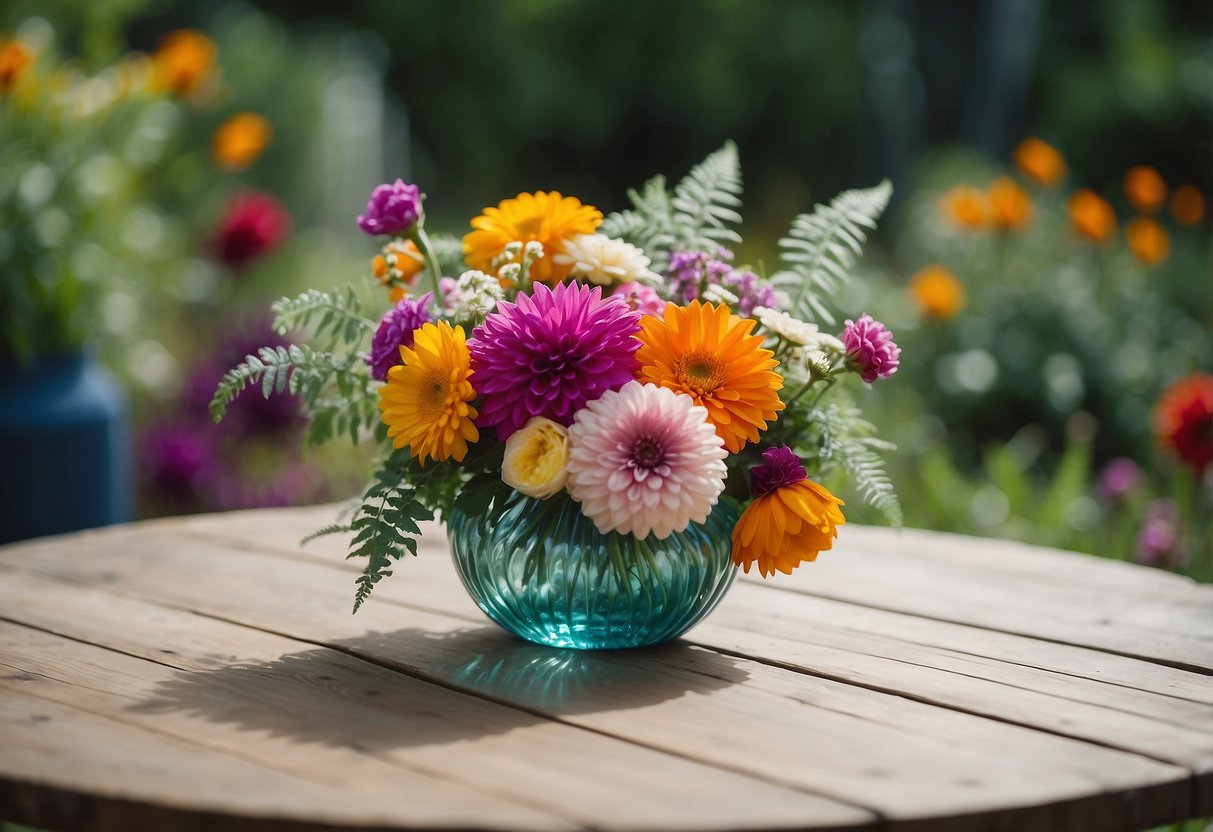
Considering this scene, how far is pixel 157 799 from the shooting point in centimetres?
101

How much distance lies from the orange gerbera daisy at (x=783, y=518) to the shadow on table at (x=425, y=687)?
0.49 feet

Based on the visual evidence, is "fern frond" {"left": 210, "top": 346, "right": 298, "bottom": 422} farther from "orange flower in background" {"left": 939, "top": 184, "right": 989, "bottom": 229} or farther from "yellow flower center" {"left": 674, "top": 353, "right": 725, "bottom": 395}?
"orange flower in background" {"left": 939, "top": 184, "right": 989, "bottom": 229}

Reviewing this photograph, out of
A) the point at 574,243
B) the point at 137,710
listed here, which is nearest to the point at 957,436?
the point at 574,243

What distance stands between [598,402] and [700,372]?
0.11m

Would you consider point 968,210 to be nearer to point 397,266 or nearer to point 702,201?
point 702,201

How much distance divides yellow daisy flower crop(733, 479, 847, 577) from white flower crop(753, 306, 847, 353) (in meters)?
0.15

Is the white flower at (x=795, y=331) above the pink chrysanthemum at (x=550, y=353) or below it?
above

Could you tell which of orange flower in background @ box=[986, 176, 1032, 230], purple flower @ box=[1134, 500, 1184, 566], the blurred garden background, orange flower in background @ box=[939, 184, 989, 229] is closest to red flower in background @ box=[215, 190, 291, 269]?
the blurred garden background

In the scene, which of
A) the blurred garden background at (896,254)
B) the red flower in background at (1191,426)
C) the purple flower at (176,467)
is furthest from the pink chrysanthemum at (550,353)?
the purple flower at (176,467)

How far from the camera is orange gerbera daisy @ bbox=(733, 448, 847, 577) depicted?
1.31 m

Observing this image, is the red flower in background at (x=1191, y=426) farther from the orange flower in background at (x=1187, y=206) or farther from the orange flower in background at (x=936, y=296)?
the orange flower in background at (x=1187, y=206)

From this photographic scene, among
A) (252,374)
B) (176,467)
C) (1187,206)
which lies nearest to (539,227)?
(252,374)

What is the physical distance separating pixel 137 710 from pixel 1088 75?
12168 millimetres

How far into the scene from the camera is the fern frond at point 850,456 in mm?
1405
